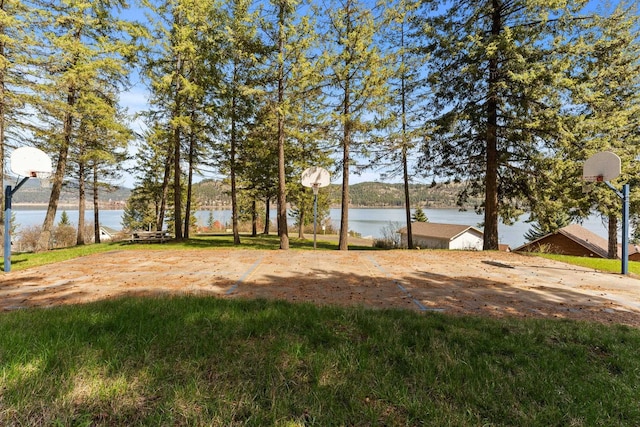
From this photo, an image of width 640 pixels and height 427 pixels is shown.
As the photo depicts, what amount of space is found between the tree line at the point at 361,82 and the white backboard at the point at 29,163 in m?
3.64

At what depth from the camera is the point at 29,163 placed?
23.4 ft

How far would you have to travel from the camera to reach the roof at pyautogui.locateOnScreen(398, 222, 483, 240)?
103 ft

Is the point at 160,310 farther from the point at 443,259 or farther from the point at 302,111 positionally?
the point at 302,111

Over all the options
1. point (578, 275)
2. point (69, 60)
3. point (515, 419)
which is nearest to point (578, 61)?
Result: point (578, 275)

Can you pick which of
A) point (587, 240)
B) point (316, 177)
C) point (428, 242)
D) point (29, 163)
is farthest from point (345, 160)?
point (428, 242)

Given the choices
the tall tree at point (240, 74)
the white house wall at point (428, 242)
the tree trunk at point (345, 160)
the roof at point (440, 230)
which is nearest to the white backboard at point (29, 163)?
the tall tree at point (240, 74)

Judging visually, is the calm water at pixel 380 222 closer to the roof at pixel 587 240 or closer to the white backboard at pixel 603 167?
the roof at pixel 587 240

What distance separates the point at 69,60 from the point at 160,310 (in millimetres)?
11209

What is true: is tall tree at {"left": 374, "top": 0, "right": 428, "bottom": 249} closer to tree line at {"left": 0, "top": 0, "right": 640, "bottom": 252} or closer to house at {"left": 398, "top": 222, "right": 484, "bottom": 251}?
tree line at {"left": 0, "top": 0, "right": 640, "bottom": 252}

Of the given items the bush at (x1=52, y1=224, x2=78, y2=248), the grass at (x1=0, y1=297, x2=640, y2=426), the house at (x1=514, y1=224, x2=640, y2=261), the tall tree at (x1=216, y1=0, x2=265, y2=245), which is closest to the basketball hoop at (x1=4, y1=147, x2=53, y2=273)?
the grass at (x1=0, y1=297, x2=640, y2=426)

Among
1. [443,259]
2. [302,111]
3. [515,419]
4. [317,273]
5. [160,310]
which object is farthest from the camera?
[302,111]

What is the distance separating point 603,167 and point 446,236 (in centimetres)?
2508

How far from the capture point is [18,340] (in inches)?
99.3

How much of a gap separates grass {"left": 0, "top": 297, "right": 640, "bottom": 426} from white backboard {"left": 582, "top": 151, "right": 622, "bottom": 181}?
222 inches
